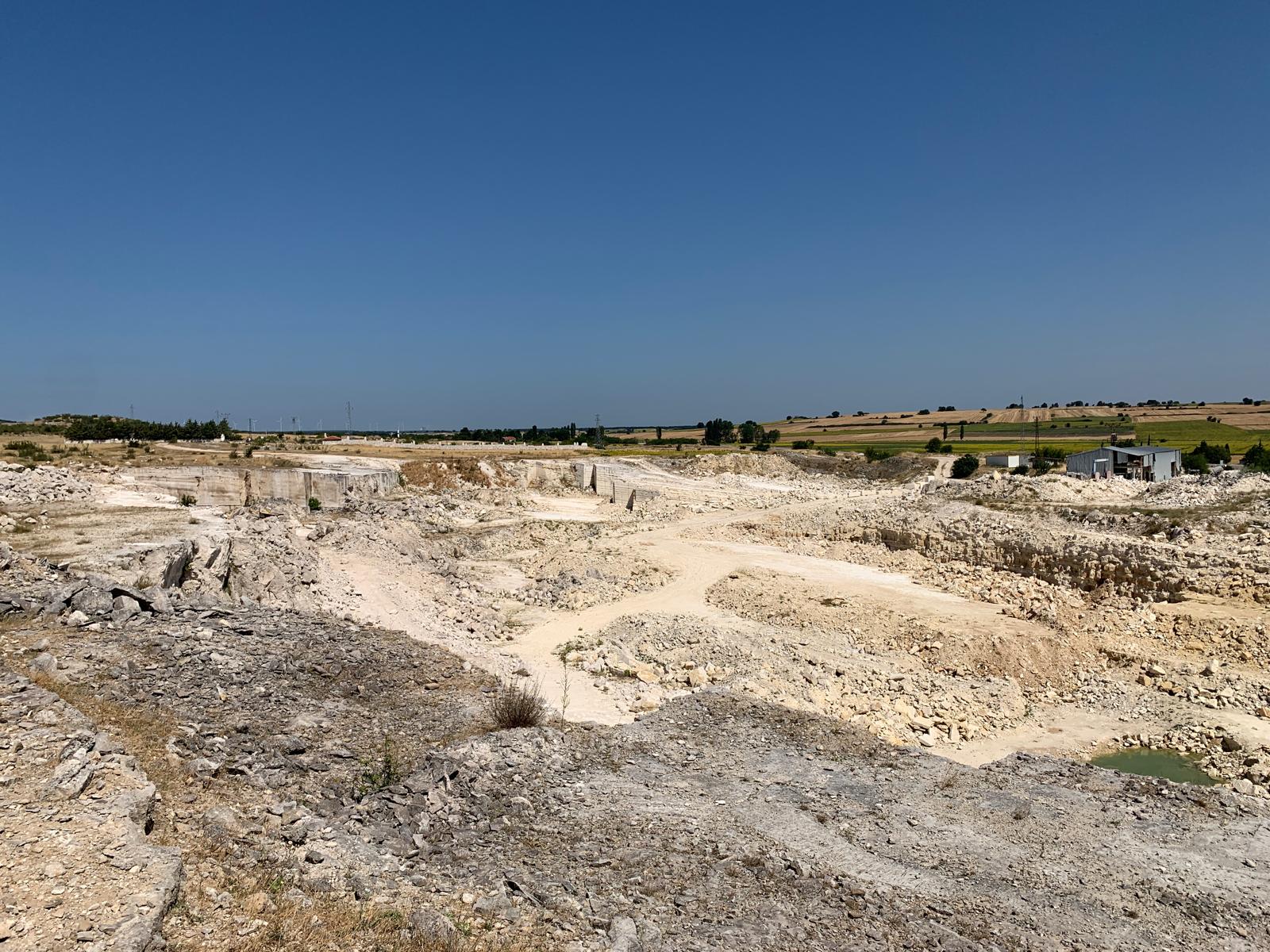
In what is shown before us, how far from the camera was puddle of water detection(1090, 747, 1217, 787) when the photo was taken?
1302cm

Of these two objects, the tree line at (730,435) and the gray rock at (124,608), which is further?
the tree line at (730,435)

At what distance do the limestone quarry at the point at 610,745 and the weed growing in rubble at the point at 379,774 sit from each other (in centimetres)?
6

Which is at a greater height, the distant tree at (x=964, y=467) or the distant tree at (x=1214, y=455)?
the distant tree at (x=1214, y=455)

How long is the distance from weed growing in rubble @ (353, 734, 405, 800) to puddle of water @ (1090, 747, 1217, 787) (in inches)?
469

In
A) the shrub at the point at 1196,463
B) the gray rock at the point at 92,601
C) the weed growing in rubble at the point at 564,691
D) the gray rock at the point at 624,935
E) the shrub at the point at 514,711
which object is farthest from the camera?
the shrub at the point at 1196,463

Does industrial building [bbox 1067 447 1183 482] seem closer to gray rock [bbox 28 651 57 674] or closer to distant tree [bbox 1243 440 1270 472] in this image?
distant tree [bbox 1243 440 1270 472]

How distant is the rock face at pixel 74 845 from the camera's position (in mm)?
4852

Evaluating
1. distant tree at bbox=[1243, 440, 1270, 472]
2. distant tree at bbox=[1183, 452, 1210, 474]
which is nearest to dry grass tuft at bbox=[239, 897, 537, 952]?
distant tree at bbox=[1243, 440, 1270, 472]

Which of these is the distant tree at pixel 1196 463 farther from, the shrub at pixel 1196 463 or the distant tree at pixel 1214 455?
the distant tree at pixel 1214 455

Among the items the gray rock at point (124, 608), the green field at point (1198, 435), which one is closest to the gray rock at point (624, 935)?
the gray rock at point (124, 608)

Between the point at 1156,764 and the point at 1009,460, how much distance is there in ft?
152

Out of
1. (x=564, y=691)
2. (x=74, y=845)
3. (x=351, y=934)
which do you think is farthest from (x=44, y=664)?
(x=564, y=691)

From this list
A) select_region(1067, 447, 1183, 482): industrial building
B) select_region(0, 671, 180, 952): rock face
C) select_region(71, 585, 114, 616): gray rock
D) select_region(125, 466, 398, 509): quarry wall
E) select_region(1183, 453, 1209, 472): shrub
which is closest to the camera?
select_region(0, 671, 180, 952): rock face

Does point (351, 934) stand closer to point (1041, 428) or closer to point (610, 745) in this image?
point (610, 745)
